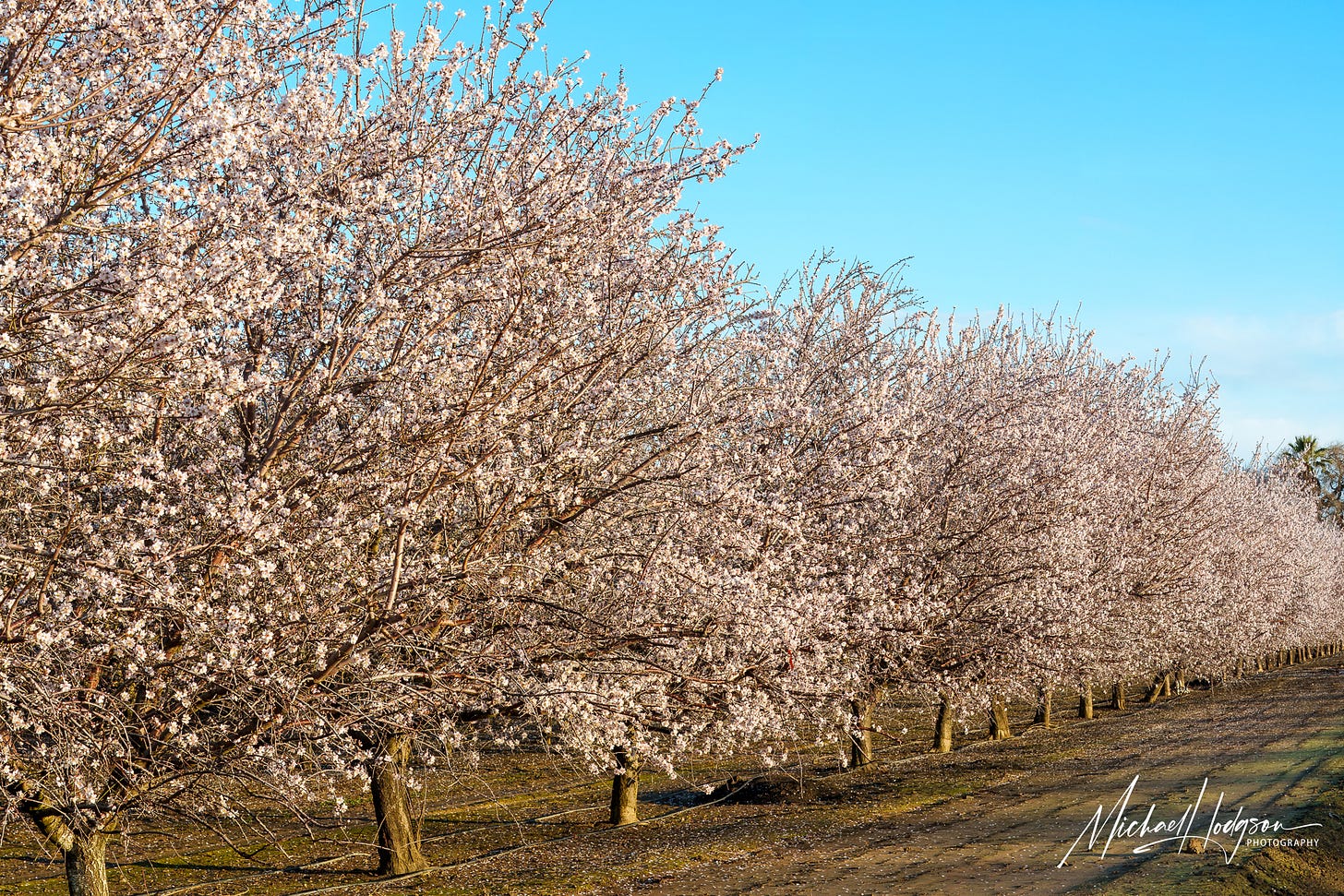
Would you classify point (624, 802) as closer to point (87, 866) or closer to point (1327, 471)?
point (87, 866)

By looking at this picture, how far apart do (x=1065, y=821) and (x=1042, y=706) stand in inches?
629

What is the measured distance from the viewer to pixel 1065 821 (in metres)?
15.5

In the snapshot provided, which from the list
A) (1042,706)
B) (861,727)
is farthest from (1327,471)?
(861,727)

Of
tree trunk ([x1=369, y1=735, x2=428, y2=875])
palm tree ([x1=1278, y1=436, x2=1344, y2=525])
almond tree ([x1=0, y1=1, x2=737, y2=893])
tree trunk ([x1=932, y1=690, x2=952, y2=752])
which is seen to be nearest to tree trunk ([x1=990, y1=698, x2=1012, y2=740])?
tree trunk ([x1=932, y1=690, x2=952, y2=752])

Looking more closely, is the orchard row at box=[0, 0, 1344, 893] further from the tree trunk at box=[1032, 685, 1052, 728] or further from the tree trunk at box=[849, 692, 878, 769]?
the tree trunk at box=[1032, 685, 1052, 728]

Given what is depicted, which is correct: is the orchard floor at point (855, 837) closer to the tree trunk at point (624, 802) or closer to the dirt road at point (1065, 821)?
the dirt road at point (1065, 821)

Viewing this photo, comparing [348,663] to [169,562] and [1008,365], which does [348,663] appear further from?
[1008,365]

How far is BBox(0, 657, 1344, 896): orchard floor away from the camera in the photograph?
1224 cm

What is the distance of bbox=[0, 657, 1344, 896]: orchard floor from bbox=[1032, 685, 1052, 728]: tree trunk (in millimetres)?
1446

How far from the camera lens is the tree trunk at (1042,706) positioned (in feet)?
86.8

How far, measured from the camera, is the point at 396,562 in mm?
7453

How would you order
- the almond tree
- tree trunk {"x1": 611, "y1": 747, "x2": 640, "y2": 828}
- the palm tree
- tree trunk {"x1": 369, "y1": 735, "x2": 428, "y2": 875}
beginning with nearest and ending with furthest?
the almond tree → tree trunk {"x1": 369, "y1": 735, "x2": 428, "y2": 875} → tree trunk {"x1": 611, "y1": 747, "x2": 640, "y2": 828} → the palm tree

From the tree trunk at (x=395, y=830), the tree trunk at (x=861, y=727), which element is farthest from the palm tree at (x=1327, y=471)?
the tree trunk at (x=395, y=830)

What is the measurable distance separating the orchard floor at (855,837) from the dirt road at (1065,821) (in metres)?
0.05
